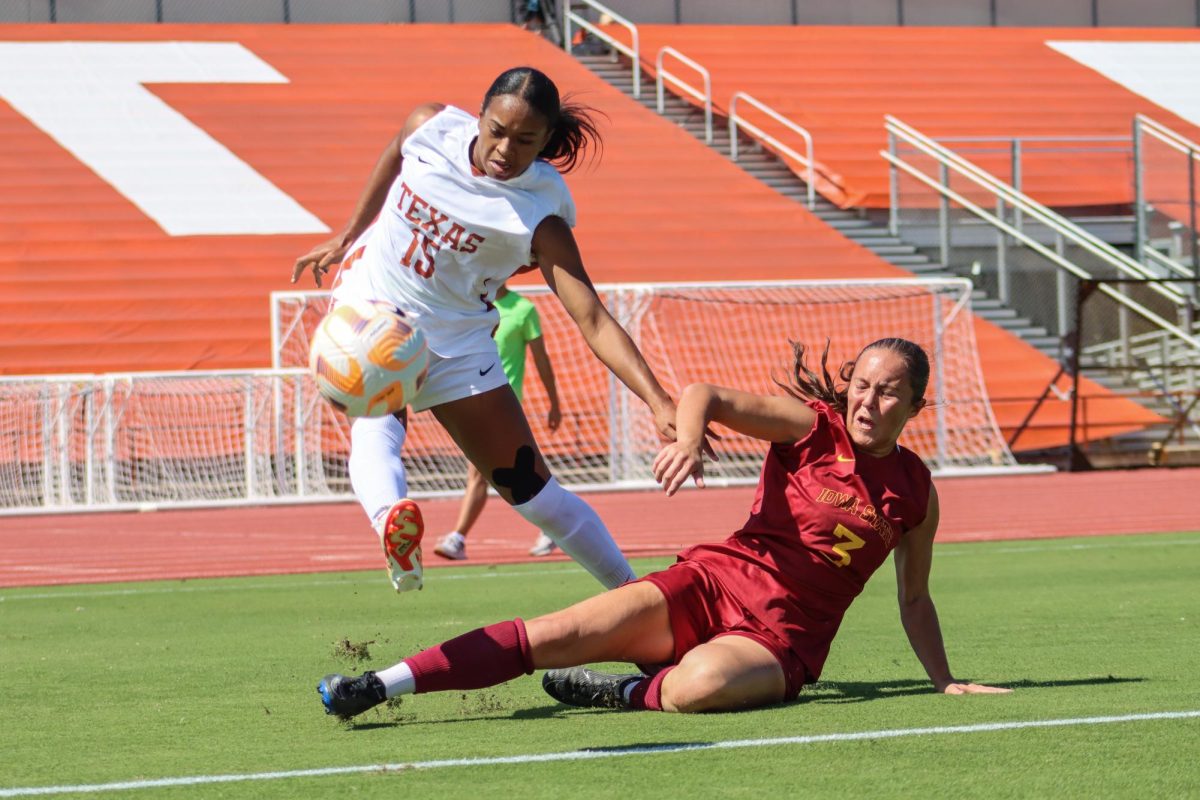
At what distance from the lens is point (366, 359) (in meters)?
4.61

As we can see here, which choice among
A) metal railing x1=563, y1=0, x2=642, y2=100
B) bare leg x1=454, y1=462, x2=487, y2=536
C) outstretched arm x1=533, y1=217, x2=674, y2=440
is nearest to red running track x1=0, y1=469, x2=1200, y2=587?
bare leg x1=454, y1=462, x2=487, y2=536

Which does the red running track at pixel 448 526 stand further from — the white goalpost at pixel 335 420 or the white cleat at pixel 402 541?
the white cleat at pixel 402 541

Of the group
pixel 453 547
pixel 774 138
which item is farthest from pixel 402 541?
pixel 774 138

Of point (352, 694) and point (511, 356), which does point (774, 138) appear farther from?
point (352, 694)

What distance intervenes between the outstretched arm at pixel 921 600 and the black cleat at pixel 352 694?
1613mm

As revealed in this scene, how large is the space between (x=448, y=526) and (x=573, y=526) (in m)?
8.67

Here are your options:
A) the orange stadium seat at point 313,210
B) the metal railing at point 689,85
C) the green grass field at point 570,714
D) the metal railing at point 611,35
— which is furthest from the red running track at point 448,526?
the metal railing at point 611,35

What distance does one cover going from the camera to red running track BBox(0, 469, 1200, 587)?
37.1 ft

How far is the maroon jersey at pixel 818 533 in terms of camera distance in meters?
4.87

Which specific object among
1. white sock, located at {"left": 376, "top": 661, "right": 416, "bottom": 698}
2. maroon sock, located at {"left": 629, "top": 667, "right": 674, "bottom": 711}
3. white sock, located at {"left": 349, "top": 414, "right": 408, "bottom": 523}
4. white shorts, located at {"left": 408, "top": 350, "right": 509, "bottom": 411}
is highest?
white shorts, located at {"left": 408, "top": 350, "right": 509, "bottom": 411}

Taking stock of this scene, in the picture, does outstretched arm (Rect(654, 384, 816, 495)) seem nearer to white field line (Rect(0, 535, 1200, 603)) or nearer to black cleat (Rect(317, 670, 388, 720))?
black cleat (Rect(317, 670, 388, 720))

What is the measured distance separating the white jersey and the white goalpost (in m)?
11.7

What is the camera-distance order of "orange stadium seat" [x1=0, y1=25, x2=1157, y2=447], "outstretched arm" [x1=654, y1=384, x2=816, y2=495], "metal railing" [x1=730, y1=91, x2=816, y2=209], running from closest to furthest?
"outstretched arm" [x1=654, y1=384, x2=816, y2=495] → "orange stadium seat" [x1=0, y1=25, x2=1157, y2=447] → "metal railing" [x1=730, y1=91, x2=816, y2=209]

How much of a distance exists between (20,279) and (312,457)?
5.56 meters
